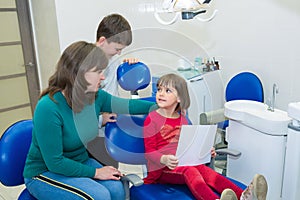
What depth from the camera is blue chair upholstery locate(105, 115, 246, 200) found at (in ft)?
4.50

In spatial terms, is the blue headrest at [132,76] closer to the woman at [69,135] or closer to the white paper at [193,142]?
the woman at [69,135]

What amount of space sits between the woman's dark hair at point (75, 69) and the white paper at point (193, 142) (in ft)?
1.51

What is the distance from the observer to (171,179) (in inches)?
56.8

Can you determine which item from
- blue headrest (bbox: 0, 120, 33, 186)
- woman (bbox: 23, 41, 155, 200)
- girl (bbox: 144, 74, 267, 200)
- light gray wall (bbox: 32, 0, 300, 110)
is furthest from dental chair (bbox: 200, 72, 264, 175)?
blue headrest (bbox: 0, 120, 33, 186)

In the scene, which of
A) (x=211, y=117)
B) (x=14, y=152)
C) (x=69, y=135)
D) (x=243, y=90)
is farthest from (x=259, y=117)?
(x=14, y=152)

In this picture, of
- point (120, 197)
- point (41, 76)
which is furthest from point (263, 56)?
point (41, 76)

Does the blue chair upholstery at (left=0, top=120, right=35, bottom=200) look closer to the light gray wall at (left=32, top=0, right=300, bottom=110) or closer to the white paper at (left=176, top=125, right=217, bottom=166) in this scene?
the white paper at (left=176, top=125, right=217, bottom=166)

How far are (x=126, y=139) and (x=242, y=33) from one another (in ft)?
5.75

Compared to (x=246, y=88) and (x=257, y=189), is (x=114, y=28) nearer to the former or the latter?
(x=257, y=189)

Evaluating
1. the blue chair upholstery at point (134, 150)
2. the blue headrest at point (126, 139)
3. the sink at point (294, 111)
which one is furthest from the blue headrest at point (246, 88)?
the blue headrest at point (126, 139)

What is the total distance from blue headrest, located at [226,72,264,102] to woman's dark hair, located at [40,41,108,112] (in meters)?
1.42

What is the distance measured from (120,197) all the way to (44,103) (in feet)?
1.72

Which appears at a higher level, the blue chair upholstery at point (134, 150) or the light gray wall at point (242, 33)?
the light gray wall at point (242, 33)

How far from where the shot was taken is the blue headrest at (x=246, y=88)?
226cm
